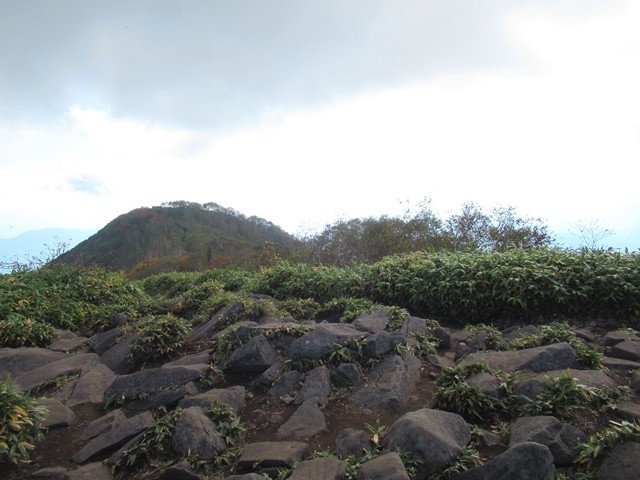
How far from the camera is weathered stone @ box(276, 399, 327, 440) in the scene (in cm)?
339

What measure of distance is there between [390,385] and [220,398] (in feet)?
4.73

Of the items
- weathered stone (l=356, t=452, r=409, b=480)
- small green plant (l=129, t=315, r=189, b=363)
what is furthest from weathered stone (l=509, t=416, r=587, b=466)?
small green plant (l=129, t=315, r=189, b=363)

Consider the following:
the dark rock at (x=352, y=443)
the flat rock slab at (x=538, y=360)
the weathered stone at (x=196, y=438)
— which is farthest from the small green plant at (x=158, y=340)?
the flat rock slab at (x=538, y=360)

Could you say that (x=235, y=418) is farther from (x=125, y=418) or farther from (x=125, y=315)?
(x=125, y=315)

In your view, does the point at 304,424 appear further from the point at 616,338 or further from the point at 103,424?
the point at 616,338

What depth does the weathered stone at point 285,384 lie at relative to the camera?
3951 millimetres

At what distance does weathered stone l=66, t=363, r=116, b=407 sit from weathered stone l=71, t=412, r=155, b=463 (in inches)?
31.8

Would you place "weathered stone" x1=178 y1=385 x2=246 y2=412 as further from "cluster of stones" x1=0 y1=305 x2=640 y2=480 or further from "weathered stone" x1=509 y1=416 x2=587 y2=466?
"weathered stone" x1=509 y1=416 x2=587 y2=466

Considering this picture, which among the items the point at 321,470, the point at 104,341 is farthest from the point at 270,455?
the point at 104,341

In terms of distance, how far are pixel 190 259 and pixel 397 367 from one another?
20.9 m

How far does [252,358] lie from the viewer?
423cm

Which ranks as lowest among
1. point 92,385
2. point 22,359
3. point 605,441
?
point 605,441

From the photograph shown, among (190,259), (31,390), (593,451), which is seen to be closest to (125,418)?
(31,390)

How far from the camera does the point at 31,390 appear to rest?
4.42 metres
